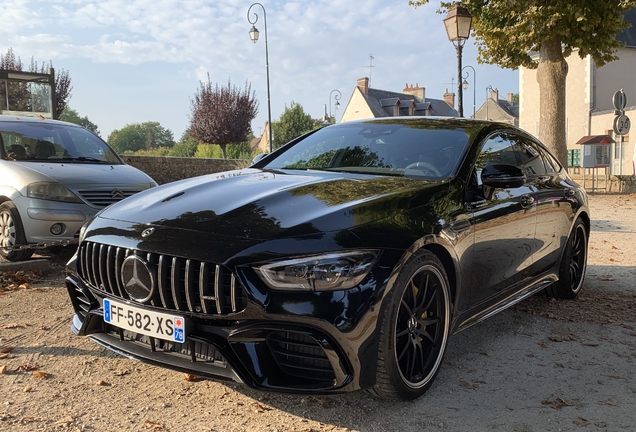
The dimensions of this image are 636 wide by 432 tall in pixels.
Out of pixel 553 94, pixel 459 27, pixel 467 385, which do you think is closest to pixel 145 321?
pixel 467 385

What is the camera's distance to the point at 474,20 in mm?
15000

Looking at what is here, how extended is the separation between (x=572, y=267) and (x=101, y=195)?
4.86 meters

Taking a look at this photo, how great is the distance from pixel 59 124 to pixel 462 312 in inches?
250

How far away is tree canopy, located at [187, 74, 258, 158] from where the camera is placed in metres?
41.5

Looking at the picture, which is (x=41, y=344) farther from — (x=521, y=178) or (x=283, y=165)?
(x=521, y=178)

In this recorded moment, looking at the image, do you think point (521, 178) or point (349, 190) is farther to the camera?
point (521, 178)

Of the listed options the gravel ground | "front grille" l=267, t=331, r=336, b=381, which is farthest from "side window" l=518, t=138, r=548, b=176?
"front grille" l=267, t=331, r=336, b=381

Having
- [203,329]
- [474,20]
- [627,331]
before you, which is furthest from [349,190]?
[474,20]

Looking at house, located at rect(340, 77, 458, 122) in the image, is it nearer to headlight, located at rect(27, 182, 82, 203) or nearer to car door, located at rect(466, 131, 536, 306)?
headlight, located at rect(27, 182, 82, 203)

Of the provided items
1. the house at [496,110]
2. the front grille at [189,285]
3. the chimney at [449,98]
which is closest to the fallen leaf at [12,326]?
the front grille at [189,285]

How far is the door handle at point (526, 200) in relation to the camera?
4.19m

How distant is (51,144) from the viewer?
7.35 meters

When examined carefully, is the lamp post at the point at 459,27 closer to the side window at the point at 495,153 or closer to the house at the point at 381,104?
the side window at the point at 495,153

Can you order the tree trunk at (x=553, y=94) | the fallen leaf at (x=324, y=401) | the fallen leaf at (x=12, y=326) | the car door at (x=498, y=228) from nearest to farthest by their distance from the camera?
1. the fallen leaf at (x=324, y=401)
2. the car door at (x=498, y=228)
3. the fallen leaf at (x=12, y=326)
4. the tree trunk at (x=553, y=94)
